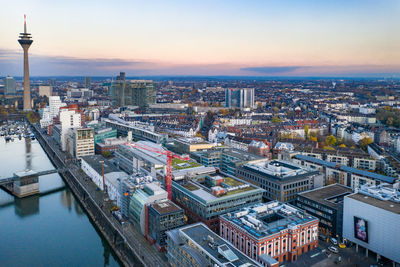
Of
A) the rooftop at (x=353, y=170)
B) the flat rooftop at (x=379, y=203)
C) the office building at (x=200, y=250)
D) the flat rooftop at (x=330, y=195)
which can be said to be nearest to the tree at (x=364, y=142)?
the rooftop at (x=353, y=170)

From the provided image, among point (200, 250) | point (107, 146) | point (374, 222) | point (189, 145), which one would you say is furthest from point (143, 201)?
point (107, 146)

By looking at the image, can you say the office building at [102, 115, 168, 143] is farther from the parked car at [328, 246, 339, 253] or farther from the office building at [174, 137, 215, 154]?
the parked car at [328, 246, 339, 253]

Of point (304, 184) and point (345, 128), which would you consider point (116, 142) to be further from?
point (345, 128)

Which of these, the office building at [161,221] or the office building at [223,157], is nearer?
the office building at [161,221]

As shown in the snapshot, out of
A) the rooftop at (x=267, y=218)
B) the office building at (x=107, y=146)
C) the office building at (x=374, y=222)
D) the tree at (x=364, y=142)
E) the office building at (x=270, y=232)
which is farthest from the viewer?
the tree at (x=364, y=142)

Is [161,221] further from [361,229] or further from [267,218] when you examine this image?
[361,229]

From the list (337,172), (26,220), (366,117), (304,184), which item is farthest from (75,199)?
(366,117)

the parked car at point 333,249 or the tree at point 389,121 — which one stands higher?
the tree at point 389,121

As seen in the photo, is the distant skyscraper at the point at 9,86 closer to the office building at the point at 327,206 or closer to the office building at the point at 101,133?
the office building at the point at 101,133

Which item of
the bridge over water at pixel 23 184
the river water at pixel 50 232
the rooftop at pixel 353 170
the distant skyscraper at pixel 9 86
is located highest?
the distant skyscraper at pixel 9 86
